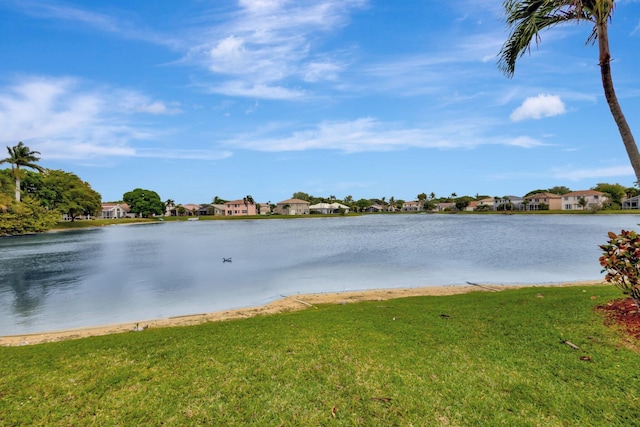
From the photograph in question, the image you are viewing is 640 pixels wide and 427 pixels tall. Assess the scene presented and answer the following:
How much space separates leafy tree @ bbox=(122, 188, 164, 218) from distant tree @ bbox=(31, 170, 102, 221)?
37.9m

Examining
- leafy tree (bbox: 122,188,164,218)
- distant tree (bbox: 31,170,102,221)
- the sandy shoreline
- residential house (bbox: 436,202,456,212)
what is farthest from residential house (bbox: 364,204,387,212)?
the sandy shoreline

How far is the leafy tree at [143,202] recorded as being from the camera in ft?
400

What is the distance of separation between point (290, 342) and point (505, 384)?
149 inches

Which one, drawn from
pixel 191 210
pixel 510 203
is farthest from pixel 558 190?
pixel 191 210

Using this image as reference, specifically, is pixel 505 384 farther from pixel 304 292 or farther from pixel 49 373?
pixel 304 292

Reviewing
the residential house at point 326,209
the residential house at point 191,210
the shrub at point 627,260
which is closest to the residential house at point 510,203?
the residential house at point 326,209

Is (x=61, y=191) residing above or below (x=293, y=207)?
above

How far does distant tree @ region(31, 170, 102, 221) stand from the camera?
72.3 meters

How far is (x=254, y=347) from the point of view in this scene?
261 inches

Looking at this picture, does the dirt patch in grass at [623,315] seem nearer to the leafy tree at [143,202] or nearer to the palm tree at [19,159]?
the palm tree at [19,159]

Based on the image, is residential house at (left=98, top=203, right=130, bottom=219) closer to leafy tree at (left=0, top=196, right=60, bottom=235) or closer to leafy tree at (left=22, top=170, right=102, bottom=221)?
leafy tree at (left=22, top=170, right=102, bottom=221)

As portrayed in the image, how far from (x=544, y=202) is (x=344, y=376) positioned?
139 meters

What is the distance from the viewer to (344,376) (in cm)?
536

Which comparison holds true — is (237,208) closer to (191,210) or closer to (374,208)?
(191,210)
